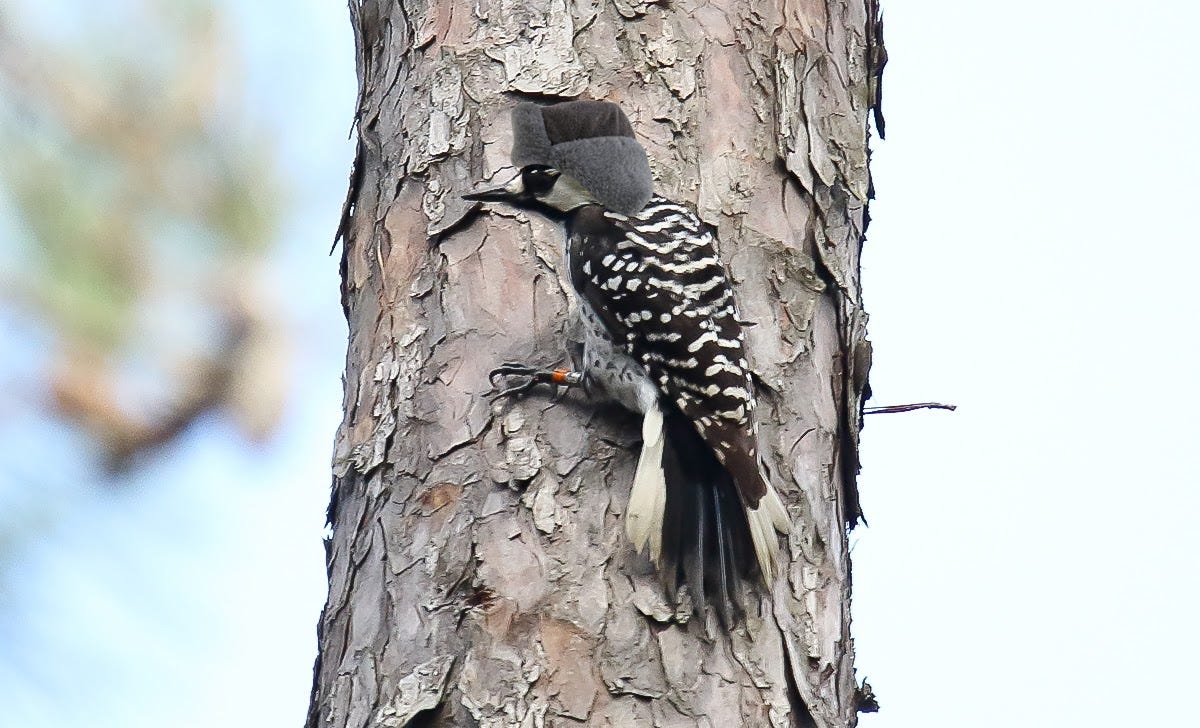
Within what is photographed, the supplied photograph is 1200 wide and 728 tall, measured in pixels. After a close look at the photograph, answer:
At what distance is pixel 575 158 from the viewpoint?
2.98m

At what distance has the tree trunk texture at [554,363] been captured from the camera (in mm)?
2551

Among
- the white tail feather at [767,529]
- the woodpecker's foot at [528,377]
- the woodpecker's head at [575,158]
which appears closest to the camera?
the white tail feather at [767,529]

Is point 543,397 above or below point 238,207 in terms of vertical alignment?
below

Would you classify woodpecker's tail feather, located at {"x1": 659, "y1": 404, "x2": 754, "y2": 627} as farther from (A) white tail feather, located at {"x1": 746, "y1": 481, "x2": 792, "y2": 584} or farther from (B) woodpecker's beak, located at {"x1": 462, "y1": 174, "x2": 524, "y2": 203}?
(B) woodpecker's beak, located at {"x1": 462, "y1": 174, "x2": 524, "y2": 203}

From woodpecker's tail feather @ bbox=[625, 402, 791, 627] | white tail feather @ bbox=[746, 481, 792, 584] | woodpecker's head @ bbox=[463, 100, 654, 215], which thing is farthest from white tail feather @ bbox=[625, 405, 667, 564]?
woodpecker's head @ bbox=[463, 100, 654, 215]

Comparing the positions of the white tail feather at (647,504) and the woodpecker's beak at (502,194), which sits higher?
the woodpecker's beak at (502,194)

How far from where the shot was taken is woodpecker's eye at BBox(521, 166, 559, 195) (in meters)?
3.00

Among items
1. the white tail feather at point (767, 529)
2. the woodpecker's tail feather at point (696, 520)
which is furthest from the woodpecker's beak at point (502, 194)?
the white tail feather at point (767, 529)

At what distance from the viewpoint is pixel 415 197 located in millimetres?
3135

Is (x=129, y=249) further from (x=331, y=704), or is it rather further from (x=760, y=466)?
(x=760, y=466)

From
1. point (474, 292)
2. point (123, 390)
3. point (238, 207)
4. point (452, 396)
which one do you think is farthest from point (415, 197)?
point (123, 390)

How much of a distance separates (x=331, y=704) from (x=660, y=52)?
1439mm

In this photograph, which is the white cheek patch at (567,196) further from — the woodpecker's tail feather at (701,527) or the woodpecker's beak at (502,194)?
the woodpecker's tail feather at (701,527)

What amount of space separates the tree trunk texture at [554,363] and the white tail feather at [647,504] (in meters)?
0.04
